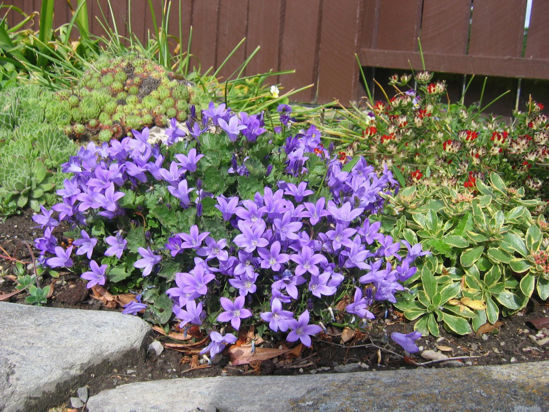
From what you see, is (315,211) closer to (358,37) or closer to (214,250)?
(214,250)

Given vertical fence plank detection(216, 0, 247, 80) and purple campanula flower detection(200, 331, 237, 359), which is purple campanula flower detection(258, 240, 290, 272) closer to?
purple campanula flower detection(200, 331, 237, 359)

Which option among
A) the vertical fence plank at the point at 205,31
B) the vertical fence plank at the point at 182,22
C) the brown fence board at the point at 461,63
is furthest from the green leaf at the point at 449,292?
the vertical fence plank at the point at 182,22

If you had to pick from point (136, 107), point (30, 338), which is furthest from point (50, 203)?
point (30, 338)

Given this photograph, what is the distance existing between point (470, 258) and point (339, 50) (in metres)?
2.54

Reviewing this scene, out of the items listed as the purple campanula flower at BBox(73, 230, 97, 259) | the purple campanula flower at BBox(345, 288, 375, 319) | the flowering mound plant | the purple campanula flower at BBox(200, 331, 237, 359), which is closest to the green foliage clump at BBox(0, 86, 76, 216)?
the flowering mound plant

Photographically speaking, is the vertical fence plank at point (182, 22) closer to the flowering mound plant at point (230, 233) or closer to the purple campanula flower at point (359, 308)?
the flowering mound plant at point (230, 233)

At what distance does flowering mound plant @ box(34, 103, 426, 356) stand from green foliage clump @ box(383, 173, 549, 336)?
12 cm

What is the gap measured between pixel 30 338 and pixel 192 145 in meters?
0.91

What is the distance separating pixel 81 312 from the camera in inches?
76.0

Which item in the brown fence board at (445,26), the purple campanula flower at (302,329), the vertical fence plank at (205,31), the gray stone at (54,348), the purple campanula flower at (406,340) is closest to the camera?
the gray stone at (54,348)

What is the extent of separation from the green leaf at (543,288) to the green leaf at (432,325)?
40 cm

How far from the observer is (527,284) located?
6.72 ft

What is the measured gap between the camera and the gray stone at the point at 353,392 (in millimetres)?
→ 1467

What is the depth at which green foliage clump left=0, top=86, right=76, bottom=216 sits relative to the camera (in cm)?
269
